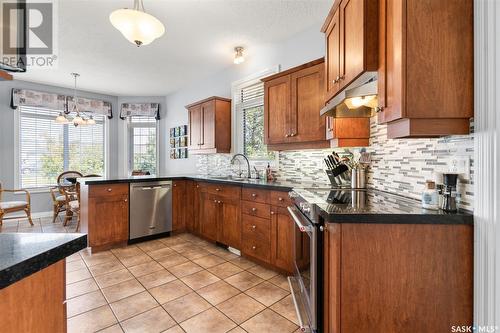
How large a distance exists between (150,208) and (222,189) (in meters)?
1.23

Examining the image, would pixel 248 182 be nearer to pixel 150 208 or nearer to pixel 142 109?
pixel 150 208

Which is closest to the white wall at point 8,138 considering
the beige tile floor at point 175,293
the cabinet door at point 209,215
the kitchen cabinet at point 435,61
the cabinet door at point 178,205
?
the beige tile floor at point 175,293

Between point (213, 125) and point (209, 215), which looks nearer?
point (209, 215)

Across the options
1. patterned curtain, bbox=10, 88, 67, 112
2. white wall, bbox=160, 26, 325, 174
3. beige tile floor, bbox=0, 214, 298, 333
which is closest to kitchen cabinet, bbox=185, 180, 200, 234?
beige tile floor, bbox=0, 214, 298, 333

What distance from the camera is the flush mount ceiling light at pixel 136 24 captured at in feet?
5.81

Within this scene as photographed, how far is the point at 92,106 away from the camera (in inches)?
217

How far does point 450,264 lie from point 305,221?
77 cm

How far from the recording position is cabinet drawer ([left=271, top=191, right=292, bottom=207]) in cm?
236

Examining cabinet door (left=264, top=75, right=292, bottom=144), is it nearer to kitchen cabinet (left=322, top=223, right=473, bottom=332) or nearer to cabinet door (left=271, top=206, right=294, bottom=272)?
cabinet door (left=271, top=206, right=294, bottom=272)

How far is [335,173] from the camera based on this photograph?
225 cm

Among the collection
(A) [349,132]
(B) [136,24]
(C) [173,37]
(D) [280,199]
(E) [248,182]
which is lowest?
(D) [280,199]

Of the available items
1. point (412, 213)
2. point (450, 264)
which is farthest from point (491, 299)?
point (412, 213)
